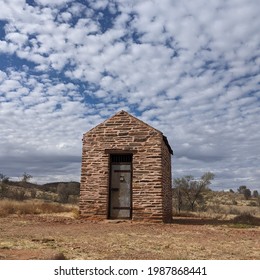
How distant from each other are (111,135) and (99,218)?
344 centimetres

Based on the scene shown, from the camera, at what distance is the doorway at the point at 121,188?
14.8 metres

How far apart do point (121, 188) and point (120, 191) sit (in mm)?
130

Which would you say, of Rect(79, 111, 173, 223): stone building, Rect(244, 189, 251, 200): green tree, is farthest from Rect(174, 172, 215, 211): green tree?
Rect(244, 189, 251, 200): green tree

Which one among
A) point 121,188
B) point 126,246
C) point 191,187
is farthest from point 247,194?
point 126,246

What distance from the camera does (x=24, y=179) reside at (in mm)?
48344

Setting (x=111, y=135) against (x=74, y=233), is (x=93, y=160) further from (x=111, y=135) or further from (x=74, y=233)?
(x=74, y=233)

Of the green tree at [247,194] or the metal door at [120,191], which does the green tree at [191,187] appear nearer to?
the metal door at [120,191]

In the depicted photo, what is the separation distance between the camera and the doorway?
48.5 feet

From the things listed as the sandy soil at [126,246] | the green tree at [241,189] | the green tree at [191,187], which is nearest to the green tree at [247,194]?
the green tree at [241,189]

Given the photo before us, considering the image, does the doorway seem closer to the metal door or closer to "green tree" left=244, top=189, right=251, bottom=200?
the metal door
